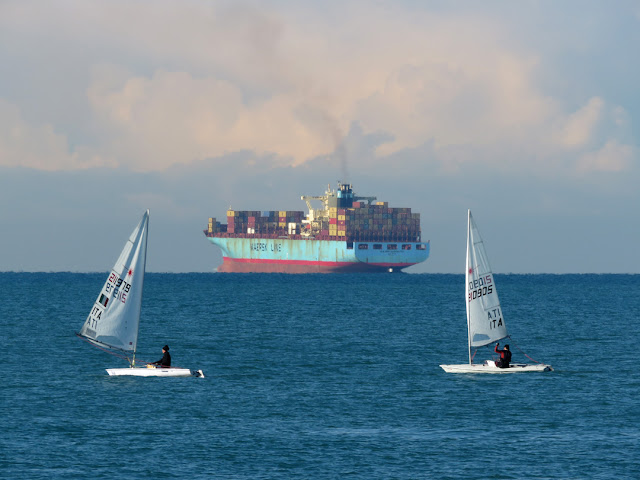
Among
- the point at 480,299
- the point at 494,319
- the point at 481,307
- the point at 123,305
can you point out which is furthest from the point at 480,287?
the point at 123,305

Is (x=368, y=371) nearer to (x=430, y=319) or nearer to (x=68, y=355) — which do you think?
(x=68, y=355)

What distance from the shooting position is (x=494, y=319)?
45562 millimetres

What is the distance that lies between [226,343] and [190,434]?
32962mm

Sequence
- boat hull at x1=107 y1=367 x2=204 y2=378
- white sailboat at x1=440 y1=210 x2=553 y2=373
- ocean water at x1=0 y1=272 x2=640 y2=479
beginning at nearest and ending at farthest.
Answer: ocean water at x1=0 y1=272 x2=640 y2=479 → boat hull at x1=107 y1=367 x2=204 y2=378 → white sailboat at x1=440 y1=210 x2=553 y2=373

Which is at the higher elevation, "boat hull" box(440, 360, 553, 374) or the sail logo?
the sail logo

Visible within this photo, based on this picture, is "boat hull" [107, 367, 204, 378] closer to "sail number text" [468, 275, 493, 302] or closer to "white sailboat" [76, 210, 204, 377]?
"white sailboat" [76, 210, 204, 377]

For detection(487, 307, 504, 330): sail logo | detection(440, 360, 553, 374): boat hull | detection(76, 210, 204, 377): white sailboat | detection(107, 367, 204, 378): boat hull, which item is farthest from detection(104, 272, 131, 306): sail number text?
detection(487, 307, 504, 330): sail logo

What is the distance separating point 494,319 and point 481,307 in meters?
0.85

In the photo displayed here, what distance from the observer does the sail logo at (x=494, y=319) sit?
45.5m

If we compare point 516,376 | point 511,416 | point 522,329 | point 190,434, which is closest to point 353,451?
point 190,434

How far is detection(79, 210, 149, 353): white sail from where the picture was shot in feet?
138

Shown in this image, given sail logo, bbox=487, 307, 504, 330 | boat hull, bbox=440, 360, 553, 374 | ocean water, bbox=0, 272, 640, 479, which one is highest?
sail logo, bbox=487, 307, 504, 330

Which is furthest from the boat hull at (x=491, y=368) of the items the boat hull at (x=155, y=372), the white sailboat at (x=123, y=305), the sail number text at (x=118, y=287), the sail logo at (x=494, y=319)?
the sail number text at (x=118, y=287)

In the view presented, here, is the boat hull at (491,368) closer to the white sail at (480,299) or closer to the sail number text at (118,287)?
the white sail at (480,299)
